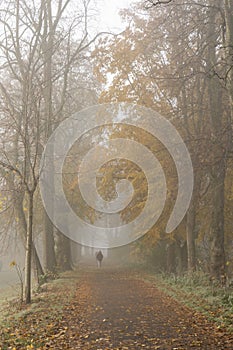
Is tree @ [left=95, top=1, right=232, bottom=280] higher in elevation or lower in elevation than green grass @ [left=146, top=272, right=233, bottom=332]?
higher

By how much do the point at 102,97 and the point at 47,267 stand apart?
27.4 feet

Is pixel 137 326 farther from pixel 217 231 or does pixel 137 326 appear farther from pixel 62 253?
pixel 62 253

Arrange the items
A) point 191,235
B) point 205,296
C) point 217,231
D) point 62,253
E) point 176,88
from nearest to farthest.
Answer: point 205,296, point 217,231, point 176,88, point 191,235, point 62,253

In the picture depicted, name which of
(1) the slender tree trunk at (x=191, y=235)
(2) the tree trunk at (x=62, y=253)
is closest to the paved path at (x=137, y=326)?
(1) the slender tree trunk at (x=191, y=235)

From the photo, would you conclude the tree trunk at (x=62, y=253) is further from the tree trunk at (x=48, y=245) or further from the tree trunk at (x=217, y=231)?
the tree trunk at (x=217, y=231)

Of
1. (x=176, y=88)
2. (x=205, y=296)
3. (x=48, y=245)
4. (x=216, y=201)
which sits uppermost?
(x=176, y=88)

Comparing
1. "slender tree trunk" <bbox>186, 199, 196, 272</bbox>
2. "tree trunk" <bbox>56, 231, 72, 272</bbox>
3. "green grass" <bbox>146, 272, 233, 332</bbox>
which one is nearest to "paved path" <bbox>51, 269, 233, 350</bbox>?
"green grass" <bbox>146, 272, 233, 332</bbox>

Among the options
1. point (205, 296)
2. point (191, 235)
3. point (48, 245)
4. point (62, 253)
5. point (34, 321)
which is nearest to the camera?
point (34, 321)

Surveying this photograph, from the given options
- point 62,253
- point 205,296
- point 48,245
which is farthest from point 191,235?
point 62,253

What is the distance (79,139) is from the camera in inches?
978

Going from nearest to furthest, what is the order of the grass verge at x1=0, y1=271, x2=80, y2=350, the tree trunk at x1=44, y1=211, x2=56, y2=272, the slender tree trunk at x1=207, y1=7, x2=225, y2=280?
the grass verge at x1=0, y1=271, x2=80, y2=350 → the slender tree trunk at x1=207, y1=7, x2=225, y2=280 → the tree trunk at x1=44, y1=211, x2=56, y2=272

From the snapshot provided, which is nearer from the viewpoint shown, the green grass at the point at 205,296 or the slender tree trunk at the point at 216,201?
the green grass at the point at 205,296

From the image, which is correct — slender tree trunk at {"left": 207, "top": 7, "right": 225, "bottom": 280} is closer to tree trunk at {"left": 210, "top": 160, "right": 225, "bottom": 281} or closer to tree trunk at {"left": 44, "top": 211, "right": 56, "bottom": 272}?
tree trunk at {"left": 210, "top": 160, "right": 225, "bottom": 281}

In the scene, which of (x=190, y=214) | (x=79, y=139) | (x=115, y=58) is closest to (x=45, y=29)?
(x=115, y=58)
